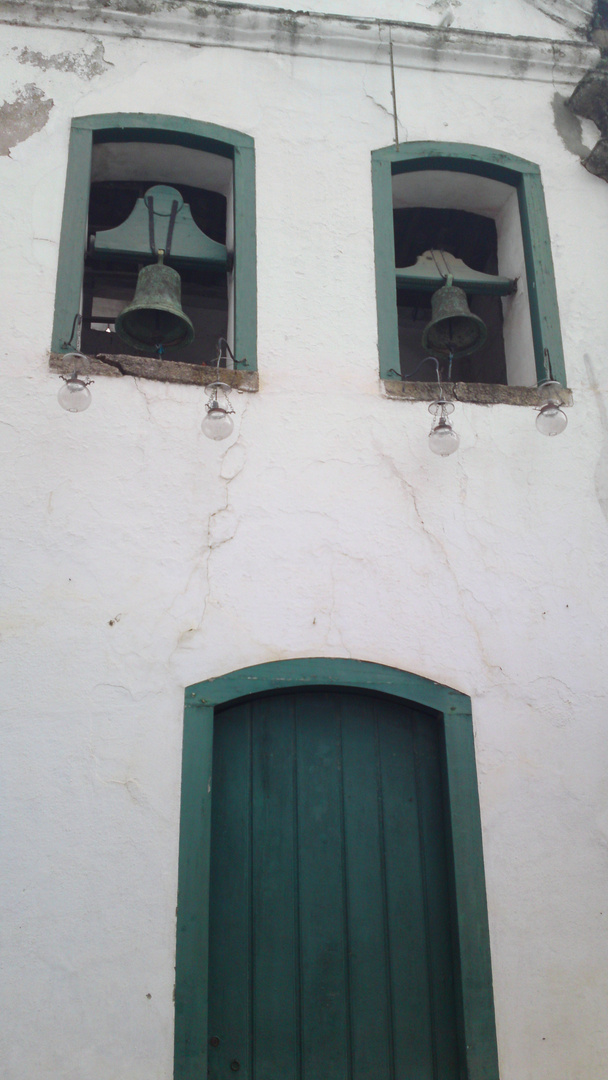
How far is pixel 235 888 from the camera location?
3994mm

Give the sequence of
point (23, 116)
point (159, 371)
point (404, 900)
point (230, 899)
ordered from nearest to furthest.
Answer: point (230, 899) < point (404, 900) < point (159, 371) < point (23, 116)

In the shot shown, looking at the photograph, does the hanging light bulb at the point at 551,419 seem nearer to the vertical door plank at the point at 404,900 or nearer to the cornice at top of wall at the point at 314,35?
the vertical door plank at the point at 404,900

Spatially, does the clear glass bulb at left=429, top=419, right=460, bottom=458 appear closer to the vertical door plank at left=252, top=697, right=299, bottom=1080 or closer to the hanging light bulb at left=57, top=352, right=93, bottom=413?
the vertical door plank at left=252, top=697, right=299, bottom=1080

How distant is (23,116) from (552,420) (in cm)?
319

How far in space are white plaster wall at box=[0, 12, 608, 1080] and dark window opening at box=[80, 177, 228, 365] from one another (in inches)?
23.2

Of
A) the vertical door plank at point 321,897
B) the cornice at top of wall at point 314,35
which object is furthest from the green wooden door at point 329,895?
the cornice at top of wall at point 314,35

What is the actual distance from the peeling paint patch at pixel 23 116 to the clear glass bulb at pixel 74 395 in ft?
5.13

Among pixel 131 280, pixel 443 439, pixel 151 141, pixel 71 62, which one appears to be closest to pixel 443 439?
pixel 443 439

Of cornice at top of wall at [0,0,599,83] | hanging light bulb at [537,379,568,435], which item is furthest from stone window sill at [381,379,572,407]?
cornice at top of wall at [0,0,599,83]

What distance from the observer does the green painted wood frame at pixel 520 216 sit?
16.4 ft

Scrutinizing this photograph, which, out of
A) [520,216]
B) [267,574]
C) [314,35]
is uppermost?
[314,35]

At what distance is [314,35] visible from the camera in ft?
18.1

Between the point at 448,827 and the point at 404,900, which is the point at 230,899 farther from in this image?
the point at 448,827

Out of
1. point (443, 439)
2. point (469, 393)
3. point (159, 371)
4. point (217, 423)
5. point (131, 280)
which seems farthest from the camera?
point (131, 280)
